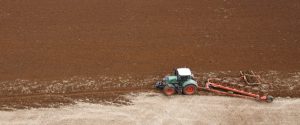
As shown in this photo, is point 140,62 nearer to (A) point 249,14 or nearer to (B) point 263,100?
(B) point 263,100

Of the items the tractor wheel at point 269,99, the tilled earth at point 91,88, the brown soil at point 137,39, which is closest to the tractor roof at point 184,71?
the tilled earth at point 91,88

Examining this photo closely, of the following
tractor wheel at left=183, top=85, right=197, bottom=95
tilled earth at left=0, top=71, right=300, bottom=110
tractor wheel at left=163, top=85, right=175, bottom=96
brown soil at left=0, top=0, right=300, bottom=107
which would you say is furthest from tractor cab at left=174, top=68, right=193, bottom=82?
brown soil at left=0, top=0, right=300, bottom=107

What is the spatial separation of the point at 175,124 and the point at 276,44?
27.5 feet

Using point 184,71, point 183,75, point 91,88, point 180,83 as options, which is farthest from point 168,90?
point 91,88

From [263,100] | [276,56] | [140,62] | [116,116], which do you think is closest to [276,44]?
[276,56]

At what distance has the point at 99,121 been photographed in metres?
18.2

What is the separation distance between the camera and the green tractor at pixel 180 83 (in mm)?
19516

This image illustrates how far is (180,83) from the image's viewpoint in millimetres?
19719

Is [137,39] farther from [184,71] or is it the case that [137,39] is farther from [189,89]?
[189,89]

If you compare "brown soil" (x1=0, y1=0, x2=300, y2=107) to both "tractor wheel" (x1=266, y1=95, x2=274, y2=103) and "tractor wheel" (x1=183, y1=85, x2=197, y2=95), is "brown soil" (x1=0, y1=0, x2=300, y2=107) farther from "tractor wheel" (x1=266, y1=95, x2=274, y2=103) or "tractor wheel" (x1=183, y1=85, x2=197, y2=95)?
"tractor wheel" (x1=183, y1=85, x2=197, y2=95)

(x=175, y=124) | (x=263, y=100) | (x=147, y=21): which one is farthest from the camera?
(x=147, y=21)

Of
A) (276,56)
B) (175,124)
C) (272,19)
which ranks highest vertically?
(272,19)

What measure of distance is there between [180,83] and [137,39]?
5186 millimetres

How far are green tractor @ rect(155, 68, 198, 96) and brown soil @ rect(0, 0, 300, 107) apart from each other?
120cm
